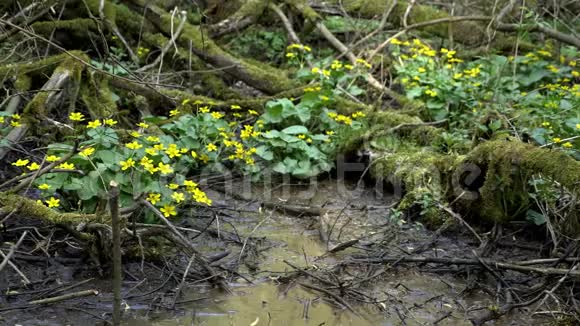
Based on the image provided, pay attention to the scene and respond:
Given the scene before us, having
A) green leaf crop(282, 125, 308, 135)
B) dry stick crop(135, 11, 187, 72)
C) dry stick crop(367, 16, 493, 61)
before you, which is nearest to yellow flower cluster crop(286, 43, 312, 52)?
dry stick crop(367, 16, 493, 61)

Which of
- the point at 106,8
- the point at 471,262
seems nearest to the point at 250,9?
the point at 106,8

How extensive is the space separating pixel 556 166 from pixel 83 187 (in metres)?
2.57

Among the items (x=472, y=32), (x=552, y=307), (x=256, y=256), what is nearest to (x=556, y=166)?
(x=552, y=307)

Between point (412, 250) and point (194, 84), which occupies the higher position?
point (194, 84)

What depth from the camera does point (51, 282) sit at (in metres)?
3.59

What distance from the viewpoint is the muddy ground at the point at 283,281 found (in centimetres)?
343

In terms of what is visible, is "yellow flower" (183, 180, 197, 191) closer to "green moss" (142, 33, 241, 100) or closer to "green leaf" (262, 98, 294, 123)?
"green leaf" (262, 98, 294, 123)

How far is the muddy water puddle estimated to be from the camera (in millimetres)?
3447

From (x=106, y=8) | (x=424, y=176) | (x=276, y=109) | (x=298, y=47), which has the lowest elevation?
(x=424, y=176)

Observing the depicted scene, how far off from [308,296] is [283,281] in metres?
0.19

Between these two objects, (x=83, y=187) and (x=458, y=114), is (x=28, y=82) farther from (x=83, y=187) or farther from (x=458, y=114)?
(x=458, y=114)

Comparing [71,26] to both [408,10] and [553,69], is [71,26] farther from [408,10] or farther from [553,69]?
[553,69]

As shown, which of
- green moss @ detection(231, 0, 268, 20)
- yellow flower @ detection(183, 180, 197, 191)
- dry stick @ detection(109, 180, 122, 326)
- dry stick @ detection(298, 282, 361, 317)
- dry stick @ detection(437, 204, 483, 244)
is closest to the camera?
dry stick @ detection(109, 180, 122, 326)

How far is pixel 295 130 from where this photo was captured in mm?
5152
